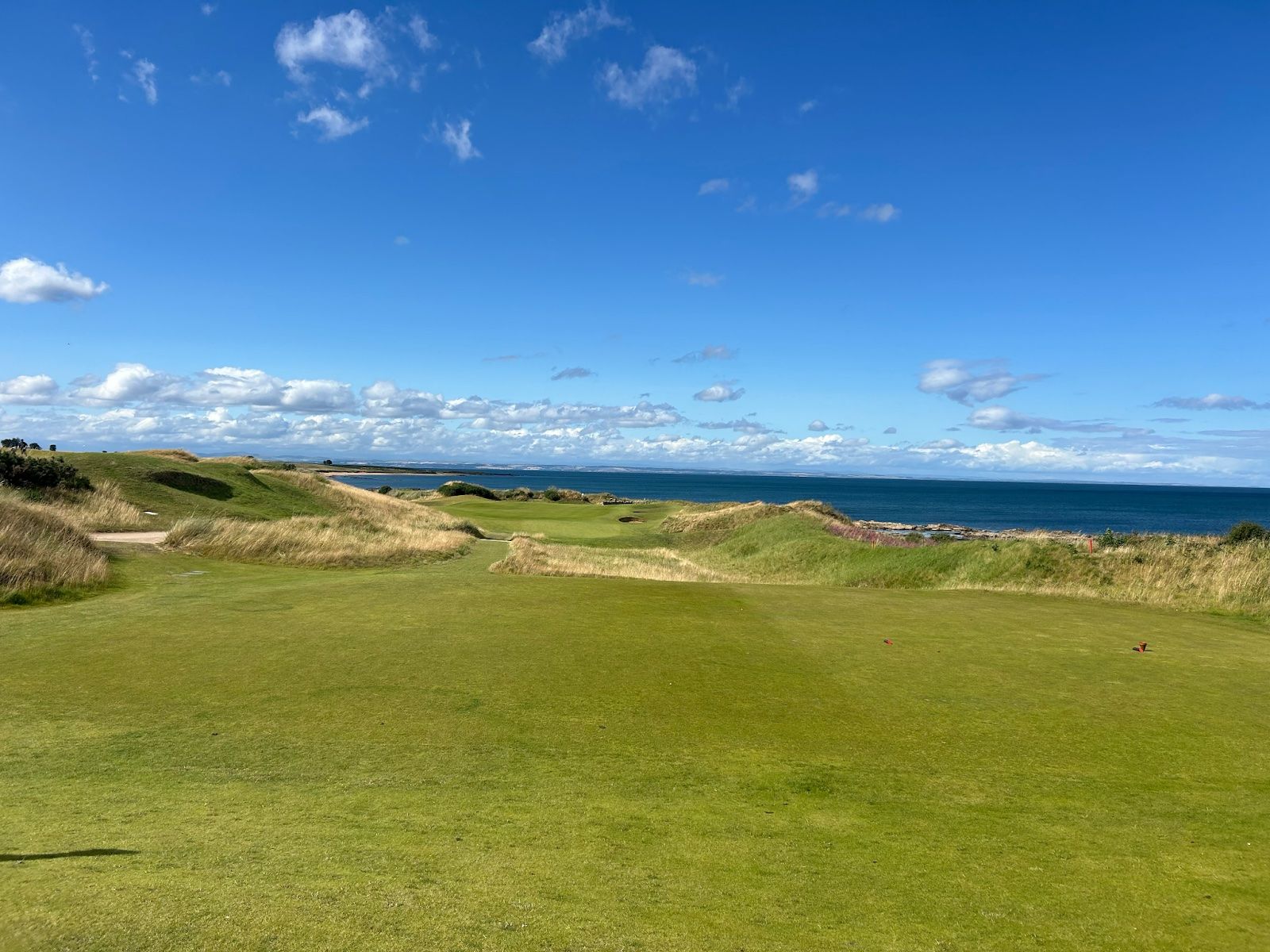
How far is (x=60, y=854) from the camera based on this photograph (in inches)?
181

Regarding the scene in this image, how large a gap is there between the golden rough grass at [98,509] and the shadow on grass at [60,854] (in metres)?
23.5

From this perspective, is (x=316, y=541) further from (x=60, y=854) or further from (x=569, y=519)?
(x=569, y=519)

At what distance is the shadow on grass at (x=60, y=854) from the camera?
4.48 meters

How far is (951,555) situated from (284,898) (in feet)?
74.3

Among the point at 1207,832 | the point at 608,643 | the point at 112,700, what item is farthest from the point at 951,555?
the point at 112,700

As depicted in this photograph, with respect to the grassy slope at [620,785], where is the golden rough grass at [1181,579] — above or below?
above

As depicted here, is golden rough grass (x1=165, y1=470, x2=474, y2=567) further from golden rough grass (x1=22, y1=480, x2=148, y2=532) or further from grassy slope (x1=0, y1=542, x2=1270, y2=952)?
grassy slope (x1=0, y1=542, x2=1270, y2=952)

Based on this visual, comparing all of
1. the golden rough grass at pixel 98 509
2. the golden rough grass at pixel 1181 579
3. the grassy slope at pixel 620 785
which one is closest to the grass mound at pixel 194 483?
the golden rough grass at pixel 98 509

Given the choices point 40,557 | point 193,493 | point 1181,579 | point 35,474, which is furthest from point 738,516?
point 40,557

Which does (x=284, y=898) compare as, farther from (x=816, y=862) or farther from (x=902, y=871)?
(x=902, y=871)

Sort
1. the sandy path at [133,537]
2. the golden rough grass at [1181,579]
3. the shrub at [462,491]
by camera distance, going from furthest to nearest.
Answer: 1. the shrub at [462,491]
2. the sandy path at [133,537]
3. the golden rough grass at [1181,579]

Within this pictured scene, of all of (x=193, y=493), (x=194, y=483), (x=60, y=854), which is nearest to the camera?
(x=60, y=854)

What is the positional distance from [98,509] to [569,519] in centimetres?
3083

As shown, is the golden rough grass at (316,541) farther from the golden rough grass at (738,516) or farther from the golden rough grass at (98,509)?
the golden rough grass at (738,516)
